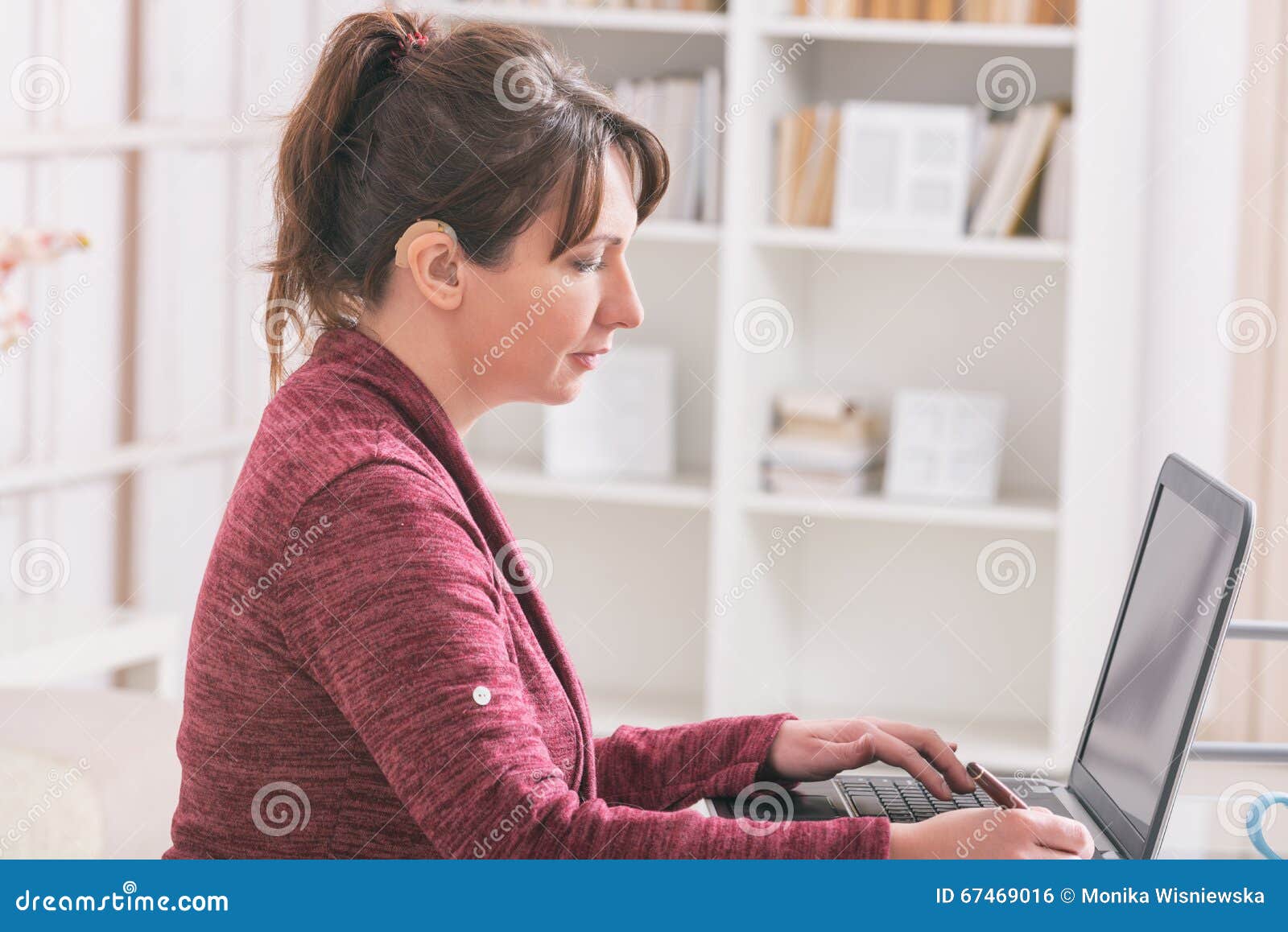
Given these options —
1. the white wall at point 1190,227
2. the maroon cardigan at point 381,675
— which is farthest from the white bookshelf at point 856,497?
the maroon cardigan at point 381,675

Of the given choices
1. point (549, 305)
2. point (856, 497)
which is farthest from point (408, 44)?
point (856, 497)

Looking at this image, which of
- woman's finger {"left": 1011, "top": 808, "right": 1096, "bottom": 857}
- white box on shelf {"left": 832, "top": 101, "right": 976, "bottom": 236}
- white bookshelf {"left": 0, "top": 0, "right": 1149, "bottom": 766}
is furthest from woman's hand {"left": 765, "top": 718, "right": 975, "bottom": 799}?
white box on shelf {"left": 832, "top": 101, "right": 976, "bottom": 236}

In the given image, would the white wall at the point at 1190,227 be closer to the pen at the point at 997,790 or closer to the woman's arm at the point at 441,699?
the pen at the point at 997,790

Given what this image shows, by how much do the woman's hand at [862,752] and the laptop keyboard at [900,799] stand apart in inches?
0.6

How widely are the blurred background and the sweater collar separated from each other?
1.73 m

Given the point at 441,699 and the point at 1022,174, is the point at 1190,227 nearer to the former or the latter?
the point at 1022,174

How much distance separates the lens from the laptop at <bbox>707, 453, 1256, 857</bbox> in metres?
0.97

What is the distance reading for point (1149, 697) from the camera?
1.08m

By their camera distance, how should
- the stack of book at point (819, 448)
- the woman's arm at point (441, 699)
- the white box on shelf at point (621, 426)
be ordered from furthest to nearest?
the white box on shelf at point (621, 426) → the stack of book at point (819, 448) → the woman's arm at point (441, 699)

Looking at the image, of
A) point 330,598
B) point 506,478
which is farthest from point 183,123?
point 330,598

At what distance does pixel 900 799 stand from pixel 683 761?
0.19 metres

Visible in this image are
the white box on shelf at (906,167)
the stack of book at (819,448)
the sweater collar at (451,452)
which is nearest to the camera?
the sweater collar at (451,452)

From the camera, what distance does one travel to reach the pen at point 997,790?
99 centimetres
